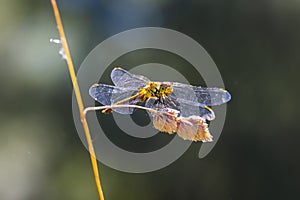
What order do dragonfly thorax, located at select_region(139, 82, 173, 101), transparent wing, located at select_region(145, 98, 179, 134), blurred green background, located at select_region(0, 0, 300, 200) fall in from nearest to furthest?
transparent wing, located at select_region(145, 98, 179, 134)
dragonfly thorax, located at select_region(139, 82, 173, 101)
blurred green background, located at select_region(0, 0, 300, 200)

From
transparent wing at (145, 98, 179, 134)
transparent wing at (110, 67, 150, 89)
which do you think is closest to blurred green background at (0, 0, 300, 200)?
transparent wing at (110, 67, 150, 89)

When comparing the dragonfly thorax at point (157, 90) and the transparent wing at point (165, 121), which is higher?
the dragonfly thorax at point (157, 90)

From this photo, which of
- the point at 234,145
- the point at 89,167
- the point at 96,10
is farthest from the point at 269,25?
the point at 89,167

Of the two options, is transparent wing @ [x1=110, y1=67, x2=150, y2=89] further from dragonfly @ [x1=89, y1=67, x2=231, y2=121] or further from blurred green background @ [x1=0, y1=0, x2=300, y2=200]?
blurred green background @ [x1=0, y1=0, x2=300, y2=200]

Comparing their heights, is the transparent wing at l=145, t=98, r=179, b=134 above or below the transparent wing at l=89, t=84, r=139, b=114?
below

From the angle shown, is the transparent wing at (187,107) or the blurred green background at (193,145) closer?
the transparent wing at (187,107)

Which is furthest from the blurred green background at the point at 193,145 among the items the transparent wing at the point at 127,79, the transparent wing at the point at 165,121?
the transparent wing at the point at 165,121

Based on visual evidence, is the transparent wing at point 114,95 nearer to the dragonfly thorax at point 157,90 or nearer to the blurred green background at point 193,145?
the dragonfly thorax at point 157,90
